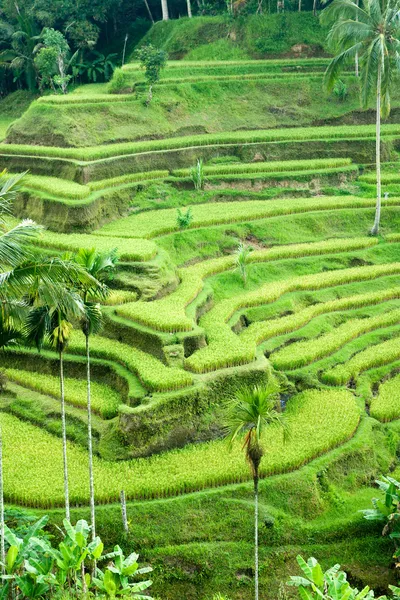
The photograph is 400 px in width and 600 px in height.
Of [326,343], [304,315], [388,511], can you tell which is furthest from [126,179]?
[388,511]

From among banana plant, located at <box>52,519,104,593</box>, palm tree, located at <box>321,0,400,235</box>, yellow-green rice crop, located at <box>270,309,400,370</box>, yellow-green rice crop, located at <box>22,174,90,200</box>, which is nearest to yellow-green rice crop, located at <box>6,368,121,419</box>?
yellow-green rice crop, located at <box>270,309,400,370</box>

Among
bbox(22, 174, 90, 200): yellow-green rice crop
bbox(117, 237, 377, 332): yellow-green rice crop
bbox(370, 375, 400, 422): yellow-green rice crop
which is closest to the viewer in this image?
bbox(370, 375, 400, 422): yellow-green rice crop

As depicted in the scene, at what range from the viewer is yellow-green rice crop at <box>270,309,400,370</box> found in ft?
88.8

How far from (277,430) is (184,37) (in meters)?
36.4

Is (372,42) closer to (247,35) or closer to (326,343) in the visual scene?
(326,343)

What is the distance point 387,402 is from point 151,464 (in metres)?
7.87

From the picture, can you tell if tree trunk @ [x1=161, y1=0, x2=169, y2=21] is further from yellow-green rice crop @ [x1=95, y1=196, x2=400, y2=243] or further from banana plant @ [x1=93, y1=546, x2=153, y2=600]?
banana plant @ [x1=93, y1=546, x2=153, y2=600]

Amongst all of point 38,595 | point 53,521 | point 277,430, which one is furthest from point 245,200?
point 38,595

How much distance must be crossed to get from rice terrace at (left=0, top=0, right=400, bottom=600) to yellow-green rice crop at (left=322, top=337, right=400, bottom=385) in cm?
10

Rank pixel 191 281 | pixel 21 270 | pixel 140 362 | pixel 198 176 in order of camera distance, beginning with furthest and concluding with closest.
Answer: pixel 198 176 < pixel 191 281 < pixel 140 362 < pixel 21 270

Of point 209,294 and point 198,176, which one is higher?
point 198,176

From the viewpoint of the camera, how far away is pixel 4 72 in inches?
2240

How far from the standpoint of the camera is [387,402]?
26047 millimetres

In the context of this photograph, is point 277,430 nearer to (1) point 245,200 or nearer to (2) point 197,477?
(2) point 197,477
